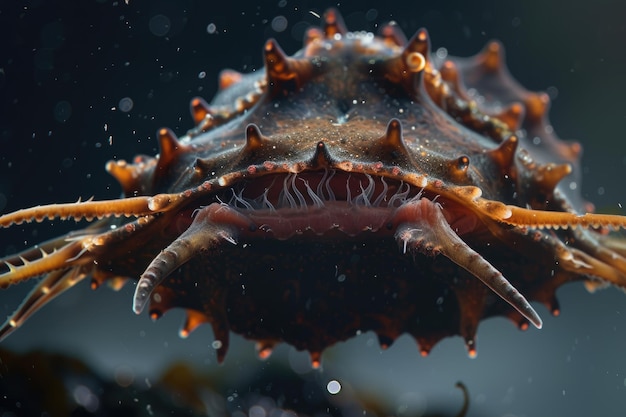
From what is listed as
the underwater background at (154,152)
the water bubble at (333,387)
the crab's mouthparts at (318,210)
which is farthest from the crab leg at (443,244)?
the water bubble at (333,387)

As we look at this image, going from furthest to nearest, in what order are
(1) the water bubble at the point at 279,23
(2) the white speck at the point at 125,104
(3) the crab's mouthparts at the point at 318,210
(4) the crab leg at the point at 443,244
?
(1) the water bubble at the point at 279,23 < (2) the white speck at the point at 125,104 < (3) the crab's mouthparts at the point at 318,210 < (4) the crab leg at the point at 443,244

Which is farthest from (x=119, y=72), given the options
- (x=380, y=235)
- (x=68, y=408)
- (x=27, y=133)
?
(x=380, y=235)

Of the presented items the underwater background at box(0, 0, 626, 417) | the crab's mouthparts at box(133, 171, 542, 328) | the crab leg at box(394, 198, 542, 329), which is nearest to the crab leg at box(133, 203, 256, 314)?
the crab's mouthparts at box(133, 171, 542, 328)

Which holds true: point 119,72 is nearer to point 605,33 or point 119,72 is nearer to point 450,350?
point 450,350

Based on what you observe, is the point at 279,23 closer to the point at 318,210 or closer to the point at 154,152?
the point at 154,152

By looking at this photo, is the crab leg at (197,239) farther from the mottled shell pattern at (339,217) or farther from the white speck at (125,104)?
the white speck at (125,104)

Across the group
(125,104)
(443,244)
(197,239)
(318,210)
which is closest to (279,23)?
(125,104)
